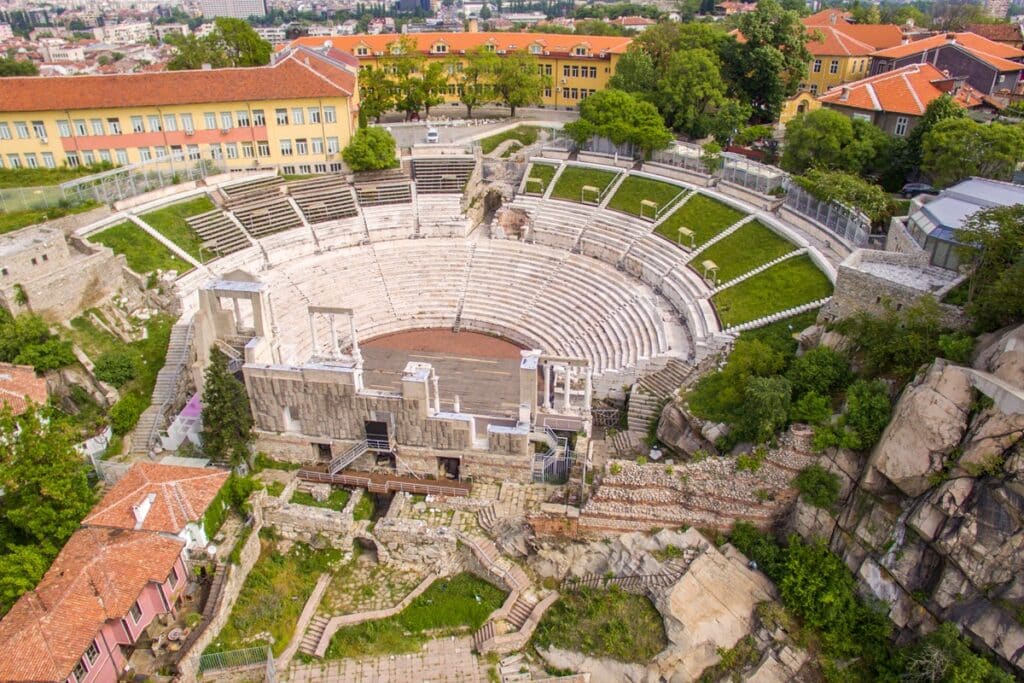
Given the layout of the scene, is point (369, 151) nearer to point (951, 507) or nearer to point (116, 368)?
point (116, 368)

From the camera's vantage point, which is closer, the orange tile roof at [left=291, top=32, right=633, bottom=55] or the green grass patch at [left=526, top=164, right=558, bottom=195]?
the green grass patch at [left=526, top=164, right=558, bottom=195]

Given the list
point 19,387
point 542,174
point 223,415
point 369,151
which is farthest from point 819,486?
point 369,151

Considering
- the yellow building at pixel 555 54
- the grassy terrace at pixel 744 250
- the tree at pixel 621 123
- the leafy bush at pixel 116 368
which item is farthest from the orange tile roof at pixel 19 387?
the yellow building at pixel 555 54

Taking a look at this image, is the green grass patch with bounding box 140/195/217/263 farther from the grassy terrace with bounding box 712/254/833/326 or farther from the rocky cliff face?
the rocky cliff face

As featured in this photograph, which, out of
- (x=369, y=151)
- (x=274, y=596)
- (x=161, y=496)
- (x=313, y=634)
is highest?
(x=369, y=151)

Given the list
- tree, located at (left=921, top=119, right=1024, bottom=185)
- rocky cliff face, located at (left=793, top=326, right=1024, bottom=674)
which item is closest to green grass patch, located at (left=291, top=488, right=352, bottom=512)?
rocky cliff face, located at (left=793, top=326, right=1024, bottom=674)
